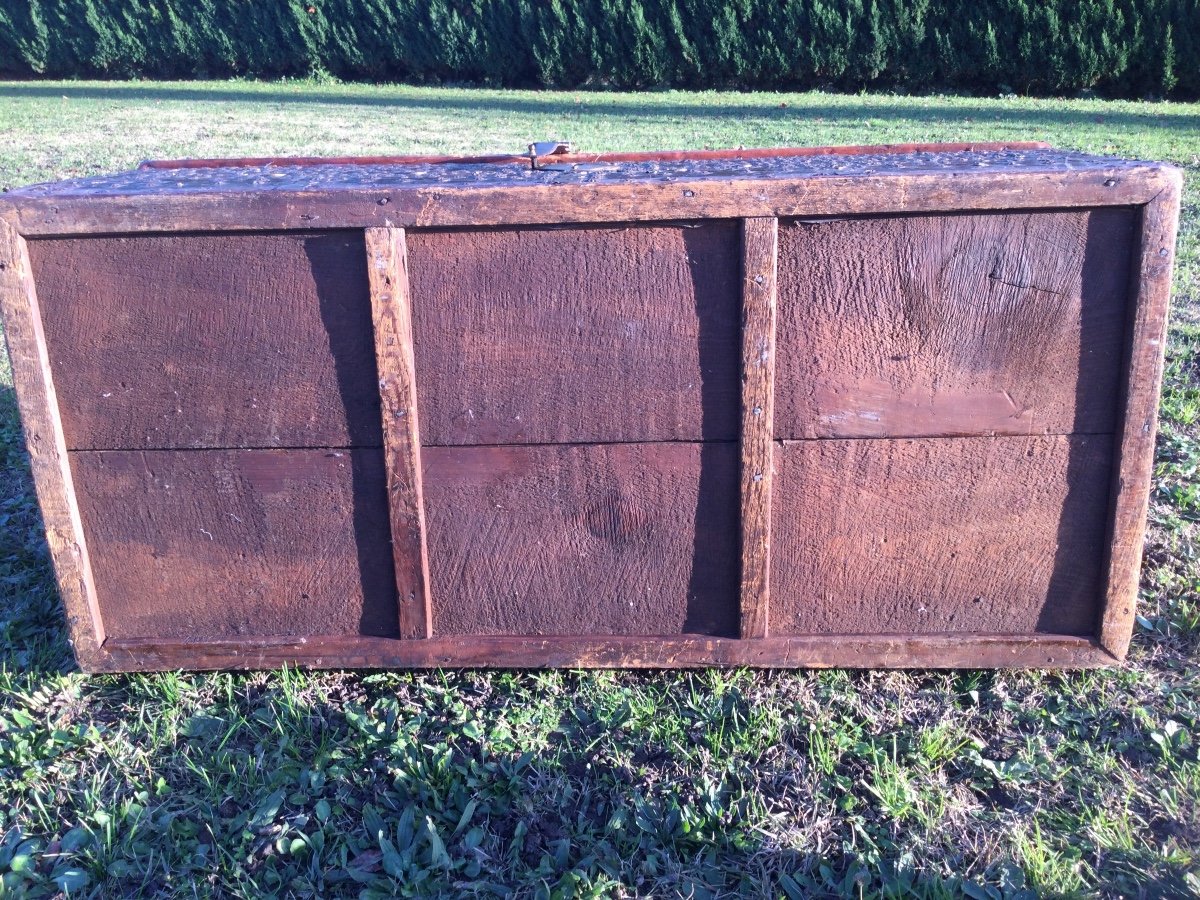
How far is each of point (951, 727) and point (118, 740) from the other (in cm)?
198

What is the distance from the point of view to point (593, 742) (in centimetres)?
235

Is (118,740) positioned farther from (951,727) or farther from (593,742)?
(951,727)

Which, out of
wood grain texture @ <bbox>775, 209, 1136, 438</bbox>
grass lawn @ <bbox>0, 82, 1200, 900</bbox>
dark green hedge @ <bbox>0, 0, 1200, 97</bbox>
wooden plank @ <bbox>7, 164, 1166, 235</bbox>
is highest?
dark green hedge @ <bbox>0, 0, 1200, 97</bbox>

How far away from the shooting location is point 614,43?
65.1 ft

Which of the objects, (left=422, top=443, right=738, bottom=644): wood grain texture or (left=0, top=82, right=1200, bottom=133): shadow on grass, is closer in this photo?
(left=422, top=443, right=738, bottom=644): wood grain texture

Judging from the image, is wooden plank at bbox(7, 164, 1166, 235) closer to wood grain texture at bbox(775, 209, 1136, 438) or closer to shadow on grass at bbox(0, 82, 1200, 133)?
wood grain texture at bbox(775, 209, 1136, 438)

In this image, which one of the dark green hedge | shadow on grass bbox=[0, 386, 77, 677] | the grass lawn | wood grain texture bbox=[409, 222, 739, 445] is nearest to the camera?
the grass lawn

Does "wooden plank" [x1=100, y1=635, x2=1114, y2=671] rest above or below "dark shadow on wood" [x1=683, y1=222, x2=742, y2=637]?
below

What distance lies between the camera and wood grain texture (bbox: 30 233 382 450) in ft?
7.63

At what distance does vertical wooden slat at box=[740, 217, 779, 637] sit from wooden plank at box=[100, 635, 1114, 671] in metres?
0.11

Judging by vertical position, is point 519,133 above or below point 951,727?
above

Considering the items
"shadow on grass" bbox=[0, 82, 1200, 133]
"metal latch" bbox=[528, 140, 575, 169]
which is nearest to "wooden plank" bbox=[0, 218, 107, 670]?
"metal latch" bbox=[528, 140, 575, 169]

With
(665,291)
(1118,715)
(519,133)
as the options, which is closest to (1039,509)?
(1118,715)

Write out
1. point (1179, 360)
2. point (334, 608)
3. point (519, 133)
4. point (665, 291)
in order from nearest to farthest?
point (665, 291) → point (334, 608) → point (1179, 360) → point (519, 133)
